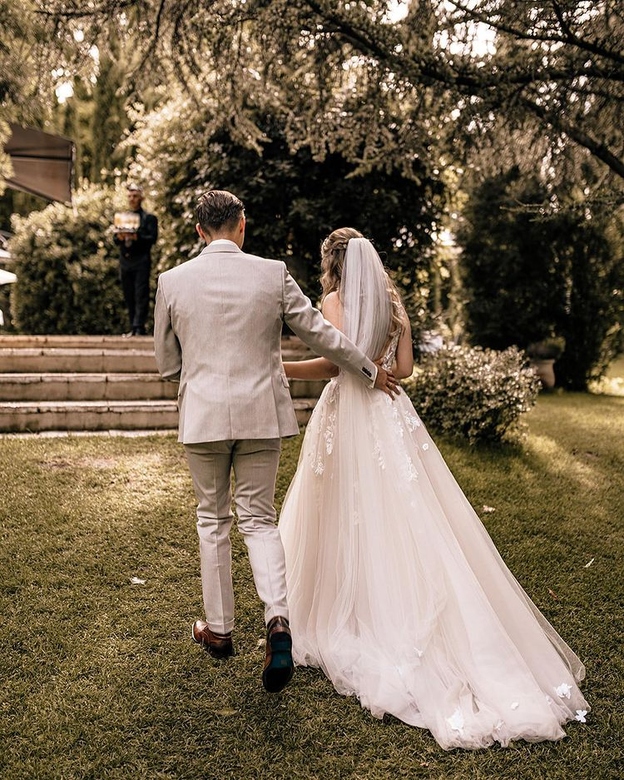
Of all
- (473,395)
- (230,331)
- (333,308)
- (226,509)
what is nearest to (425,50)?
(333,308)

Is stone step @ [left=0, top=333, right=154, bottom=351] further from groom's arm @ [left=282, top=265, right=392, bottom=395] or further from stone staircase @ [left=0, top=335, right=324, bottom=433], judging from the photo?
groom's arm @ [left=282, top=265, right=392, bottom=395]

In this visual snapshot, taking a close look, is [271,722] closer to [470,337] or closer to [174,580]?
[174,580]

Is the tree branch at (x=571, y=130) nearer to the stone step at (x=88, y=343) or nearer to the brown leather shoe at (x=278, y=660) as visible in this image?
the stone step at (x=88, y=343)

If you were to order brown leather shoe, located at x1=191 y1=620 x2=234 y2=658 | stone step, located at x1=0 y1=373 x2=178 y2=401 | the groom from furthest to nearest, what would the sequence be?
stone step, located at x1=0 y1=373 x2=178 y2=401
brown leather shoe, located at x1=191 y1=620 x2=234 y2=658
the groom

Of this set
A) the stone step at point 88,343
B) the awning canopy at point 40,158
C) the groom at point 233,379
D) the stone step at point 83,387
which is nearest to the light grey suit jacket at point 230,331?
the groom at point 233,379

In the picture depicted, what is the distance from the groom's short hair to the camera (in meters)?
3.05

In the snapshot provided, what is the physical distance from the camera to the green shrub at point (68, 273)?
37.3ft

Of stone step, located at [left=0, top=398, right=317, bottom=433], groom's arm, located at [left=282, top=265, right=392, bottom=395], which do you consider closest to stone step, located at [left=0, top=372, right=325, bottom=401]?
stone step, located at [left=0, top=398, right=317, bottom=433]

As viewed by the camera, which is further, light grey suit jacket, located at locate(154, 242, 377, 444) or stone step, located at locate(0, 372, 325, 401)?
stone step, located at locate(0, 372, 325, 401)

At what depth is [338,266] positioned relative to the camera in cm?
363

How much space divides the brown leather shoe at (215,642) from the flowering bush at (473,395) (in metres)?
4.32

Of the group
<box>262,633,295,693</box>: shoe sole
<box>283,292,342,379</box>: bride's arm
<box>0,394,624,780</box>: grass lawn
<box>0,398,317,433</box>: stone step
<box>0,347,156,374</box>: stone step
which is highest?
<box>283,292,342,379</box>: bride's arm

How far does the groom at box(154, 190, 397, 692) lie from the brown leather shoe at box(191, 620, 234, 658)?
0.05 metres

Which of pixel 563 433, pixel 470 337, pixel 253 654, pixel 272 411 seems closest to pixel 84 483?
pixel 253 654
